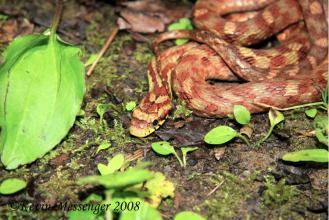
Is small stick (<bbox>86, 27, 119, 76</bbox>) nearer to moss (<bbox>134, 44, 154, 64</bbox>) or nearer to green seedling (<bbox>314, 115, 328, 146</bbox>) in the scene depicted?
moss (<bbox>134, 44, 154, 64</bbox>)

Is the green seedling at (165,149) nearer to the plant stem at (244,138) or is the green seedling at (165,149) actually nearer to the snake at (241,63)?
the snake at (241,63)

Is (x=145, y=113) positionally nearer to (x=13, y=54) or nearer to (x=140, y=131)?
(x=140, y=131)

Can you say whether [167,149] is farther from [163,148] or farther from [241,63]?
[241,63]

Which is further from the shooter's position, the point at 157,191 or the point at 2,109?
the point at 2,109

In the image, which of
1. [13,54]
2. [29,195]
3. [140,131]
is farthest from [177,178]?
[13,54]

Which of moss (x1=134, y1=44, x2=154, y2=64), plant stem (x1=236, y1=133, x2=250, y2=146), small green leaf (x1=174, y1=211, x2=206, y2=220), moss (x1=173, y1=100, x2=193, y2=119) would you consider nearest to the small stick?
moss (x1=134, y1=44, x2=154, y2=64)
